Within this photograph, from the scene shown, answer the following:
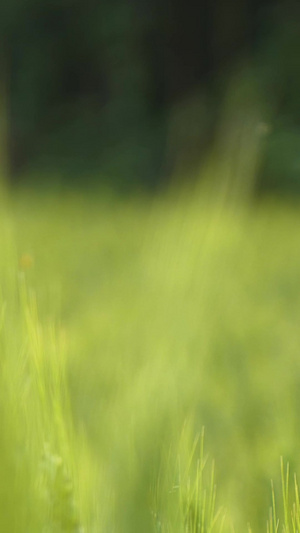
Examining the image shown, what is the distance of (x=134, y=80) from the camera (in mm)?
4352

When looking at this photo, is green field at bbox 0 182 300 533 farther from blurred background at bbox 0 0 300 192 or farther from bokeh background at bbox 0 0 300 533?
blurred background at bbox 0 0 300 192

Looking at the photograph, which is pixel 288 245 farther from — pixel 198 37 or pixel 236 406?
pixel 198 37

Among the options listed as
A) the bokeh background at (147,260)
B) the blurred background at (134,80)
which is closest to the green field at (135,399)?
the bokeh background at (147,260)

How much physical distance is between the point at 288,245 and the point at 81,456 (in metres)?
2.59

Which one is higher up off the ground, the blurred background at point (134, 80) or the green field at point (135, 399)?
the green field at point (135, 399)

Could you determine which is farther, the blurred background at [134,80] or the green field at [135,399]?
the blurred background at [134,80]

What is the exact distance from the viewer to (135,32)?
4.36m

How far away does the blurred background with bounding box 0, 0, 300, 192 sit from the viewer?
380 cm

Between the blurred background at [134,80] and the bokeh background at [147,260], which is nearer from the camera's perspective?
→ the bokeh background at [147,260]

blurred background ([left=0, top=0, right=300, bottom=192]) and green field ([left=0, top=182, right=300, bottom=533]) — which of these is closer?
green field ([left=0, top=182, right=300, bottom=533])

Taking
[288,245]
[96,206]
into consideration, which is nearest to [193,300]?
[288,245]

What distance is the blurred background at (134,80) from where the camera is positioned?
3.80 metres

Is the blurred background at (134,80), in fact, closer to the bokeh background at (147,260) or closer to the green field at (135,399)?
the bokeh background at (147,260)

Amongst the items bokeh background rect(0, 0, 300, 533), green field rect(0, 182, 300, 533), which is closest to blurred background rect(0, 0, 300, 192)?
bokeh background rect(0, 0, 300, 533)
